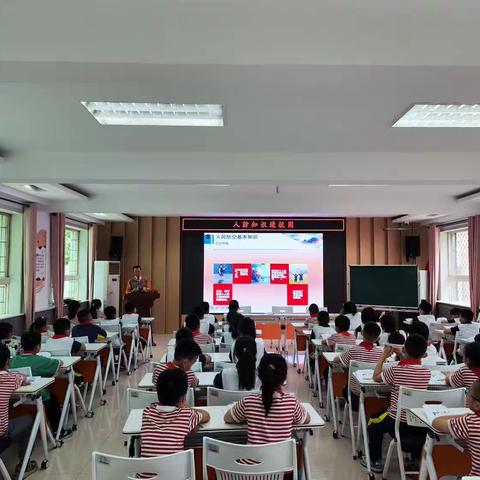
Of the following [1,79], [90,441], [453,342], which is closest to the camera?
[1,79]

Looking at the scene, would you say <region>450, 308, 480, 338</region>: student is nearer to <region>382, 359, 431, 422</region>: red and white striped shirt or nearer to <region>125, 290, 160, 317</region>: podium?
<region>382, 359, 431, 422</region>: red and white striped shirt

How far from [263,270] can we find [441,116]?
6.99 m

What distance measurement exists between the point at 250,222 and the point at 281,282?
165 centimetres

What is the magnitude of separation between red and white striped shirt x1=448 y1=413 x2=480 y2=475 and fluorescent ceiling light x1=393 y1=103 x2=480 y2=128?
241 centimetres

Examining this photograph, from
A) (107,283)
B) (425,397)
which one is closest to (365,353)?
(425,397)

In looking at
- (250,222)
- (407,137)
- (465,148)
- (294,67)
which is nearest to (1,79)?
(294,67)

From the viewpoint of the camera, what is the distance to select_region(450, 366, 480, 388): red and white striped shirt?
10.4ft

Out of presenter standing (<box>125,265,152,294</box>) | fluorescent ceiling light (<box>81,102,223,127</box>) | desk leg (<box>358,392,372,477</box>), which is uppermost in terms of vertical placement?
fluorescent ceiling light (<box>81,102,223,127</box>)

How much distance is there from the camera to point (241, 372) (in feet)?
10.1

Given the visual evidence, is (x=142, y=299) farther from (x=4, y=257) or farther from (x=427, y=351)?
(x=427, y=351)

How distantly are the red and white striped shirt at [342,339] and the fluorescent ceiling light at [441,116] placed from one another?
100 inches

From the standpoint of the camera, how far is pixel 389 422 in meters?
3.37

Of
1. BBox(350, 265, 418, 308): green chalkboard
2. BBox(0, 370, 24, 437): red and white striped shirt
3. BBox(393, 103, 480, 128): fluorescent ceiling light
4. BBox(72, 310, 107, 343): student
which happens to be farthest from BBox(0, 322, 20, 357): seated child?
BBox(350, 265, 418, 308): green chalkboard

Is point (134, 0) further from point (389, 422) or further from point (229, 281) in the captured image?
point (229, 281)
